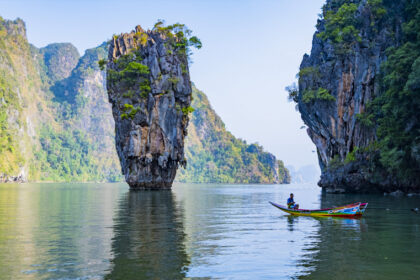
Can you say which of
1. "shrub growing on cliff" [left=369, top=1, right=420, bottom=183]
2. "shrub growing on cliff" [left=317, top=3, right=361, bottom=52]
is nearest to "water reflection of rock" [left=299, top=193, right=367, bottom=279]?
"shrub growing on cliff" [left=369, top=1, right=420, bottom=183]

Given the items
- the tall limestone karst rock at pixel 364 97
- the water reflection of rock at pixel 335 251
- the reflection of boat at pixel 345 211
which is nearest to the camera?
the water reflection of rock at pixel 335 251

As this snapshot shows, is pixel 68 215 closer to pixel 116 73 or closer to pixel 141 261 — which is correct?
pixel 141 261

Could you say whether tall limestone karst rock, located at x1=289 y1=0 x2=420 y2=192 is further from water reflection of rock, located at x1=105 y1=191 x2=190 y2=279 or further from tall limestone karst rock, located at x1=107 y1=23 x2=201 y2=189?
water reflection of rock, located at x1=105 y1=191 x2=190 y2=279

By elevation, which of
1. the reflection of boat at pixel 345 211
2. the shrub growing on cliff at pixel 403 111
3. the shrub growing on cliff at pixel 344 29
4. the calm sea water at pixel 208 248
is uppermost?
the shrub growing on cliff at pixel 344 29

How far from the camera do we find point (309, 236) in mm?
18703

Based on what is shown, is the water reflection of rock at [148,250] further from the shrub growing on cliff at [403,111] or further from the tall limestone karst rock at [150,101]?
the tall limestone karst rock at [150,101]

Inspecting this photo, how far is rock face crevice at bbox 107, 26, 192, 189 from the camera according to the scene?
62688mm

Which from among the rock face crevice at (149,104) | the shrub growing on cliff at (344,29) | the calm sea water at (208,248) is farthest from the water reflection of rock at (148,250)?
the shrub growing on cliff at (344,29)

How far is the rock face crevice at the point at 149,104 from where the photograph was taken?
206ft

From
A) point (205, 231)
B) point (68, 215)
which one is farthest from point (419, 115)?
point (68, 215)

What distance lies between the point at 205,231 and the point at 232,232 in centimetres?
130

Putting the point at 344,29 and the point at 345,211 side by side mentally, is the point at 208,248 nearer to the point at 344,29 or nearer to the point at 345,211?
the point at 345,211

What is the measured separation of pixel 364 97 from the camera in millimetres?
53812

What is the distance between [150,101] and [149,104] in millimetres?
487
